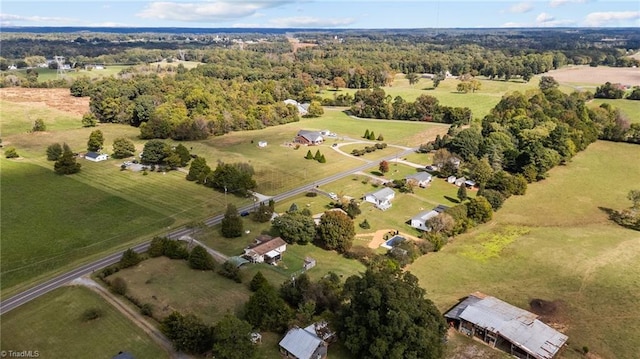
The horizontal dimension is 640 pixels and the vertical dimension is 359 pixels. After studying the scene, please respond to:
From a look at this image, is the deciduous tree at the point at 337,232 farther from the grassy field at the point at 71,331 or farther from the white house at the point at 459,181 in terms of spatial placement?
the white house at the point at 459,181

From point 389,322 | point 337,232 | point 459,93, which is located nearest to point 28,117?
point 337,232

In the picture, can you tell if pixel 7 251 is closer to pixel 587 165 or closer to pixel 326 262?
pixel 326 262

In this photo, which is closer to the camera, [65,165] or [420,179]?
[420,179]

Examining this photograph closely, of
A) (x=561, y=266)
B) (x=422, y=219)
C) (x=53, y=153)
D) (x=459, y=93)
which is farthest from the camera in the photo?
(x=459, y=93)

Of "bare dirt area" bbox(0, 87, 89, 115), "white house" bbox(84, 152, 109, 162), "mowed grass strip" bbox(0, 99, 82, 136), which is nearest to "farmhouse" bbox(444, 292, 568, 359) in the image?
"white house" bbox(84, 152, 109, 162)

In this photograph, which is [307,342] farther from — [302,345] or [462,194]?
[462,194]

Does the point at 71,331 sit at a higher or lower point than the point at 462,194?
lower
